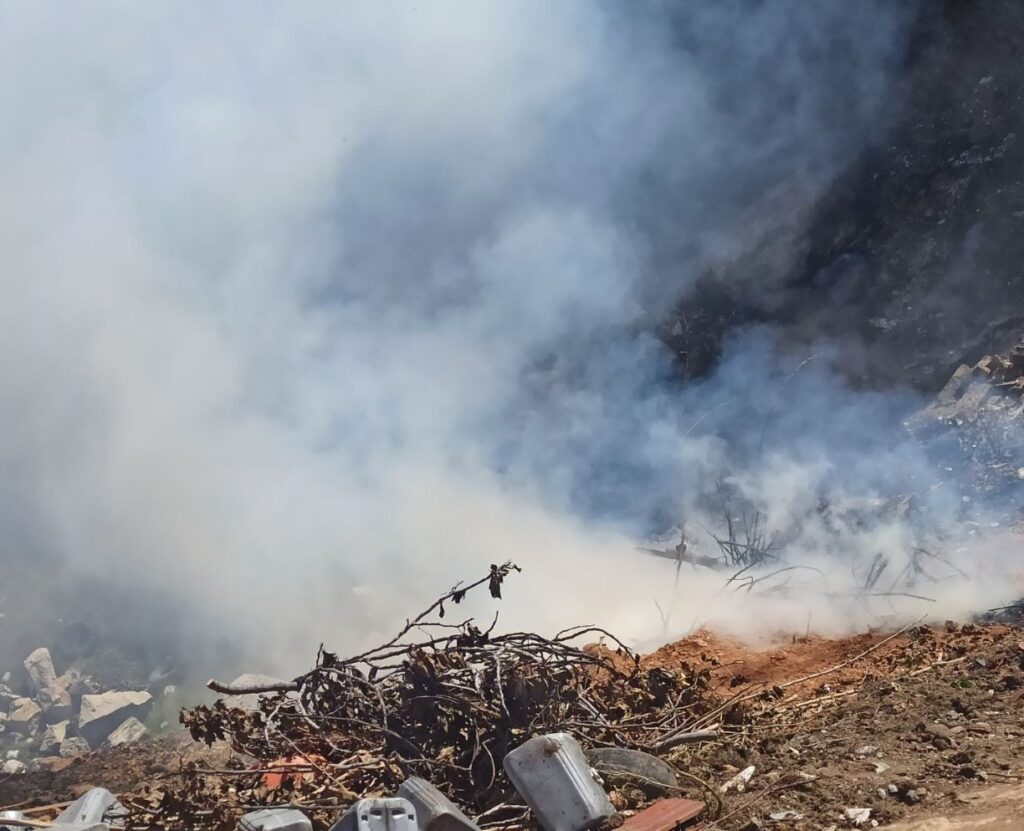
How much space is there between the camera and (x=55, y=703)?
9680 mm

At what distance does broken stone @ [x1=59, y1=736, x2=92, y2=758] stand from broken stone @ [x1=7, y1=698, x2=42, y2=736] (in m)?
1.14

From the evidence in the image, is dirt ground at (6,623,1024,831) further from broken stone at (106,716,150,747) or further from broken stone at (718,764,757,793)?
broken stone at (106,716,150,747)

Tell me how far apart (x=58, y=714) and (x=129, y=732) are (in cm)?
152

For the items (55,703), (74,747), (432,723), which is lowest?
(432,723)

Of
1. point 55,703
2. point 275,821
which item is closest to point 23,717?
point 55,703

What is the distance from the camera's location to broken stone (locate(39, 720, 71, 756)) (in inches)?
342

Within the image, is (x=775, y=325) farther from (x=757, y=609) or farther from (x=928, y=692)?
(x=928, y=692)

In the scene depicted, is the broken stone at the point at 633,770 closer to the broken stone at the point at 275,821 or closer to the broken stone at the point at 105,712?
the broken stone at the point at 275,821

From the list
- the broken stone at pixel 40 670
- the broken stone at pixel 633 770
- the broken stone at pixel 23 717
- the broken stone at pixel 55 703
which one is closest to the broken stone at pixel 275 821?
the broken stone at pixel 633 770

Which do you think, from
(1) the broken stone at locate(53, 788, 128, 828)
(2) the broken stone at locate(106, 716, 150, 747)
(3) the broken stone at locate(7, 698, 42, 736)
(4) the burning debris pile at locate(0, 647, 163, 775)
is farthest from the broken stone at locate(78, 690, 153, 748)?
(1) the broken stone at locate(53, 788, 128, 828)

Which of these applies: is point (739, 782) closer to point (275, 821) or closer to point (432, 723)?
point (432, 723)

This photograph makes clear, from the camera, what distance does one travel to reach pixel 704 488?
10.9 m

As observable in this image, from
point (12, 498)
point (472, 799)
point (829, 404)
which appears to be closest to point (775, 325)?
point (829, 404)

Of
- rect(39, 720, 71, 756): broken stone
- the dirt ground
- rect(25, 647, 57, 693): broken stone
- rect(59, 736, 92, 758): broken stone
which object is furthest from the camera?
rect(25, 647, 57, 693): broken stone
